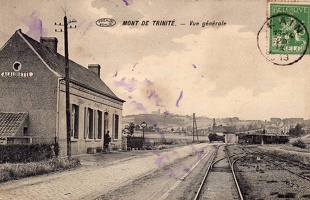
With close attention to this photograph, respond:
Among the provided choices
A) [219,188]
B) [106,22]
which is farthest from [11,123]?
[219,188]

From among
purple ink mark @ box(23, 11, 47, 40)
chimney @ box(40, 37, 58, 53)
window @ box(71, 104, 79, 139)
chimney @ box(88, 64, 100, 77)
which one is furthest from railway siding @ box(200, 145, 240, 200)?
chimney @ box(88, 64, 100, 77)

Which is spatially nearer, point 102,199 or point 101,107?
point 102,199

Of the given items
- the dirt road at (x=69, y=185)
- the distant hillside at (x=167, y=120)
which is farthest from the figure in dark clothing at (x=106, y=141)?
the dirt road at (x=69, y=185)

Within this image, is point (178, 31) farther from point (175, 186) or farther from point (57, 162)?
point (57, 162)

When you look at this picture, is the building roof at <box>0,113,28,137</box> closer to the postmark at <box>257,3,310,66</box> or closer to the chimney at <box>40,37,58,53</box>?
the chimney at <box>40,37,58,53</box>

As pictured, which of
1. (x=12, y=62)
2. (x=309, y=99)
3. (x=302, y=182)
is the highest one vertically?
(x=12, y=62)

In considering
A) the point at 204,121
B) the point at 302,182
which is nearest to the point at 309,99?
the point at 302,182
